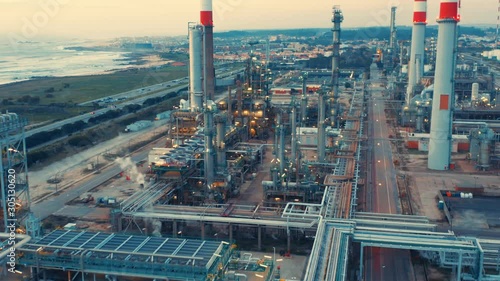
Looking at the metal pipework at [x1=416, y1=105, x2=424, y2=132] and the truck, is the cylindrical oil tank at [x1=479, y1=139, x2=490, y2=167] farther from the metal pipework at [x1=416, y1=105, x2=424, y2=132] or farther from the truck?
the truck

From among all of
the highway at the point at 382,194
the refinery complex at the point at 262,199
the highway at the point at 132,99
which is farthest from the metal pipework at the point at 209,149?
the highway at the point at 132,99

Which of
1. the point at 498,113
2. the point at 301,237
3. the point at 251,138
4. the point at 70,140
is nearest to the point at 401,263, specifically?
the point at 301,237

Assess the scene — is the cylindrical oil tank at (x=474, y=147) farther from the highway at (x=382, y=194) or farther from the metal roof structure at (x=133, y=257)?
the metal roof structure at (x=133, y=257)

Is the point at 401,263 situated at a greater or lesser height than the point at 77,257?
lesser

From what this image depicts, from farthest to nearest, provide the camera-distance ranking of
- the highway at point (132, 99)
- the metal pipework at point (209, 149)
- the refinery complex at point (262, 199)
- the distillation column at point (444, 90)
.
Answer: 1. the highway at point (132, 99)
2. the distillation column at point (444, 90)
3. the metal pipework at point (209, 149)
4. the refinery complex at point (262, 199)

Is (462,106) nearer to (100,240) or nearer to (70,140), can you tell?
(70,140)

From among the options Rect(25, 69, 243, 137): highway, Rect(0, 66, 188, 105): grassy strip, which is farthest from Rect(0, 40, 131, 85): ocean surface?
Rect(25, 69, 243, 137): highway
